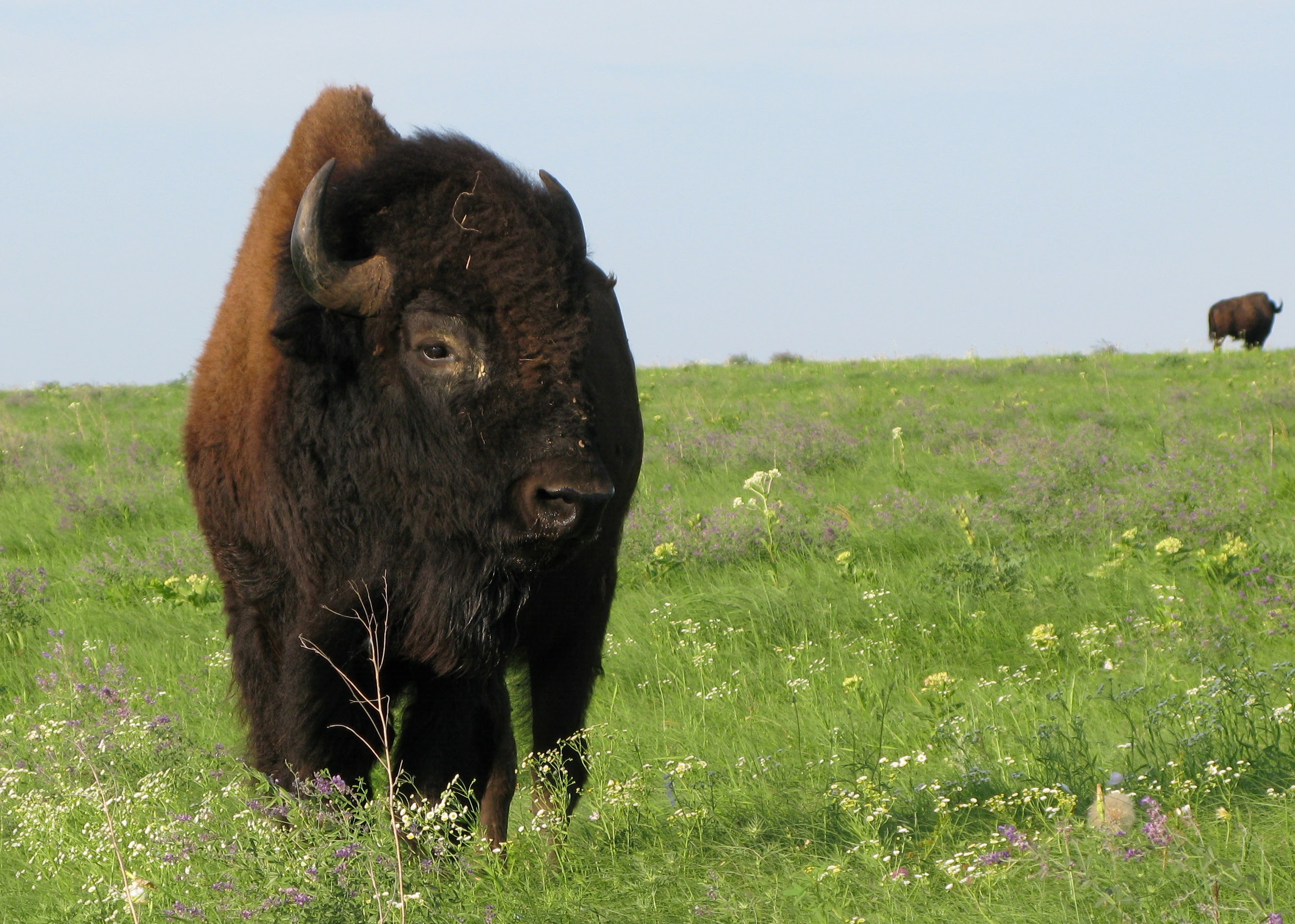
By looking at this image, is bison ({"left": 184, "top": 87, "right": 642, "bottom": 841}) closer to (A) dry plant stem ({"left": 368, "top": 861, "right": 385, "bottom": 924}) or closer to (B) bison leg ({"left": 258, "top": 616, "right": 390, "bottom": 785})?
(B) bison leg ({"left": 258, "top": 616, "right": 390, "bottom": 785})

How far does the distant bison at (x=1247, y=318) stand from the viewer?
3708 centimetres

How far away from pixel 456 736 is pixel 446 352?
141 cm

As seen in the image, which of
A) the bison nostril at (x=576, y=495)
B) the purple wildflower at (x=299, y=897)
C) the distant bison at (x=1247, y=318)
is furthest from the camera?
the distant bison at (x=1247, y=318)

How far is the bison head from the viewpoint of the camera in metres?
3.30

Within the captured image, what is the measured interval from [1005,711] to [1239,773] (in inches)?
65.1

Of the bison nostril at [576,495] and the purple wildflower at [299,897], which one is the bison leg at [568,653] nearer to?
the bison nostril at [576,495]

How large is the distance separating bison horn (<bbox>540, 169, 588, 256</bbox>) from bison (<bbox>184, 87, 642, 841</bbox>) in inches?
A: 0.4

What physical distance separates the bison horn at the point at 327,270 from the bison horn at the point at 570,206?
551mm

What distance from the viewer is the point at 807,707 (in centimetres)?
513

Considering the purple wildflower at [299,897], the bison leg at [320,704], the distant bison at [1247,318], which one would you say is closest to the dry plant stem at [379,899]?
the purple wildflower at [299,897]

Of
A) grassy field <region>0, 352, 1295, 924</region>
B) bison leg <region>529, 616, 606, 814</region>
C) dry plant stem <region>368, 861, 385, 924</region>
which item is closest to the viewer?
dry plant stem <region>368, 861, 385, 924</region>

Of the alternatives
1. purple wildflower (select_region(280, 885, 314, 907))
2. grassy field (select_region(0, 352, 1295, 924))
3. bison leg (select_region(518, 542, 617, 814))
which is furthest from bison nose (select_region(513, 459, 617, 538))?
purple wildflower (select_region(280, 885, 314, 907))

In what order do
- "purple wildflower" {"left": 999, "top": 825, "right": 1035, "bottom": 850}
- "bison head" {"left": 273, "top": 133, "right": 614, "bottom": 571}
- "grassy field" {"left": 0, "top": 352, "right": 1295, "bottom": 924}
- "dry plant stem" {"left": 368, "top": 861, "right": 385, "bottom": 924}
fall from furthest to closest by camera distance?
"bison head" {"left": 273, "top": 133, "right": 614, "bottom": 571}, "grassy field" {"left": 0, "top": 352, "right": 1295, "bottom": 924}, "purple wildflower" {"left": 999, "top": 825, "right": 1035, "bottom": 850}, "dry plant stem" {"left": 368, "top": 861, "right": 385, "bottom": 924}

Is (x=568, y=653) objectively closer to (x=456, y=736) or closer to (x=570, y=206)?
(x=456, y=736)
